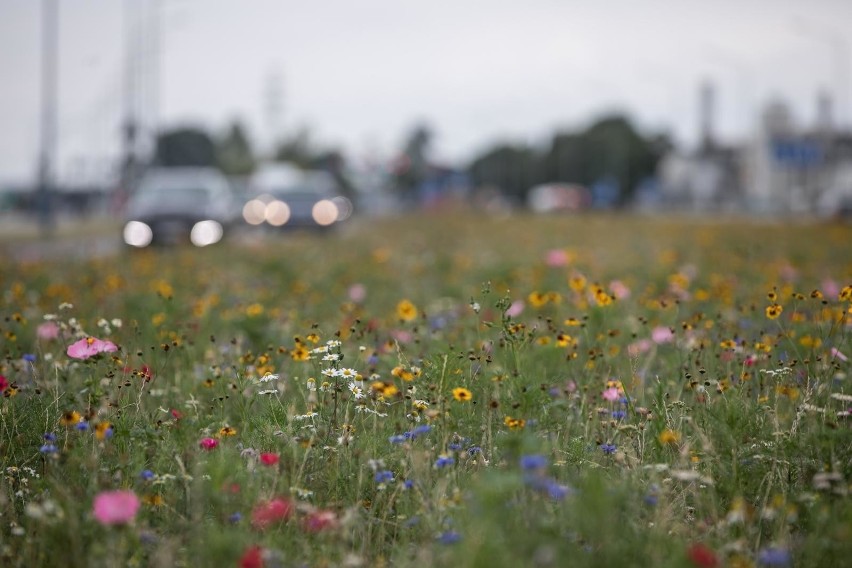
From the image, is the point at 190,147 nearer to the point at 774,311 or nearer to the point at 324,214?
the point at 324,214

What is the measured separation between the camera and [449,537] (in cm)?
294

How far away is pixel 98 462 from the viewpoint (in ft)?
11.9

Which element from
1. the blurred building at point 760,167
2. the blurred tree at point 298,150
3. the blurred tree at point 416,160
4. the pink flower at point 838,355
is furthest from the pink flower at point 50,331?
the blurred tree at point 416,160

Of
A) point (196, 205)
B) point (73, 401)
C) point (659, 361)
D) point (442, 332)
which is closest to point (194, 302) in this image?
point (442, 332)

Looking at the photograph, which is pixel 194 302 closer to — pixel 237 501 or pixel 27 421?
pixel 27 421

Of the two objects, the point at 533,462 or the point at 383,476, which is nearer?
the point at 533,462

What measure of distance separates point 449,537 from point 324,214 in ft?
90.6

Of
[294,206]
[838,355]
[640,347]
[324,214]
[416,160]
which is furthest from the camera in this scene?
[416,160]

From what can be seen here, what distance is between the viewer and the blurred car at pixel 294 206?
30.4 metres

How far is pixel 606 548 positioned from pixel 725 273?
817 cm

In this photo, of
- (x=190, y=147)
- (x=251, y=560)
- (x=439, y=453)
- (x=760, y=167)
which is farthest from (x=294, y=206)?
(x=190, y=147)

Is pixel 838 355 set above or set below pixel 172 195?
above

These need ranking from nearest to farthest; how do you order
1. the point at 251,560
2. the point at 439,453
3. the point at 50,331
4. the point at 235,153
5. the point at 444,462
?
the point at 251,560, the point at 444,462, the point at 439,453, the point at 50,331, the point at 235,153

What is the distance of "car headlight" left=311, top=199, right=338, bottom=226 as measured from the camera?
99.1 feet
